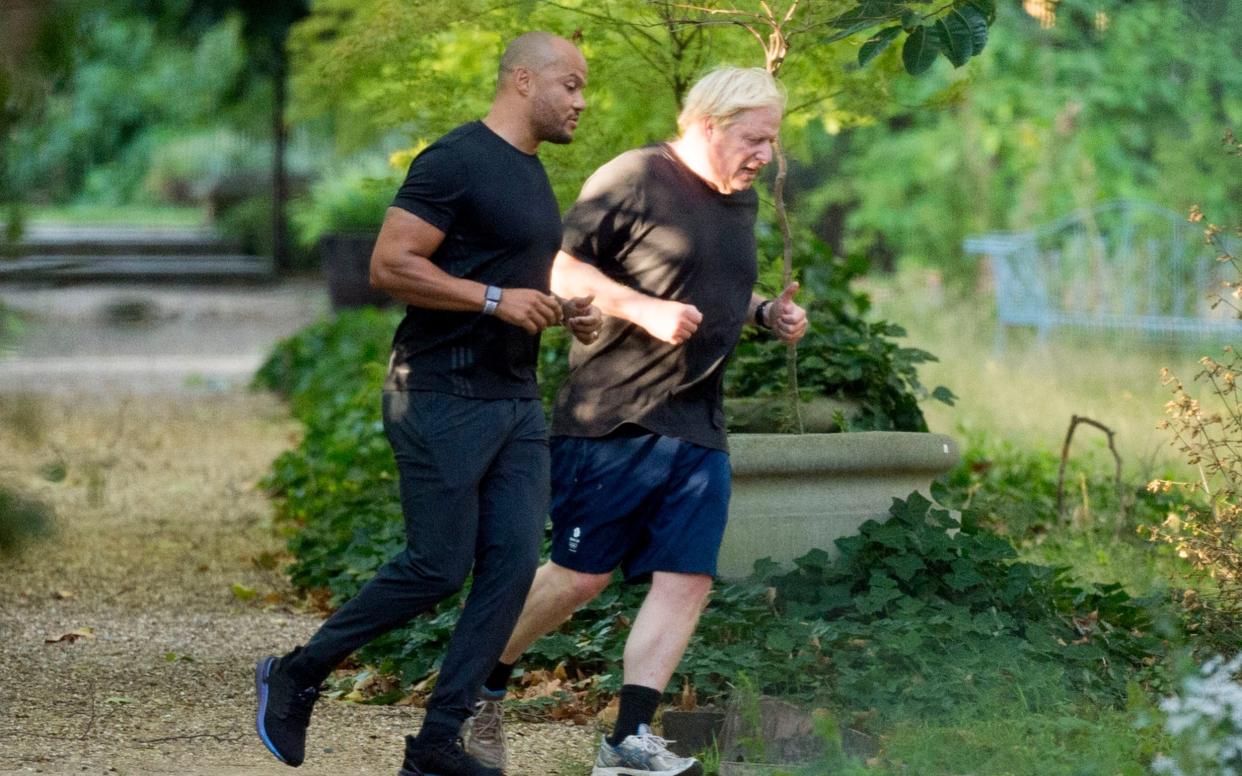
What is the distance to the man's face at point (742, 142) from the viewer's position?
4113mm

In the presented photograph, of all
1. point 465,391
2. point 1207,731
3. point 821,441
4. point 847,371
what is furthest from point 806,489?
point 1207,731

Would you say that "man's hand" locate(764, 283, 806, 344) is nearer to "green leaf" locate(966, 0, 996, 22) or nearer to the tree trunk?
"green leaf" locate(966, 0, 996, 22)

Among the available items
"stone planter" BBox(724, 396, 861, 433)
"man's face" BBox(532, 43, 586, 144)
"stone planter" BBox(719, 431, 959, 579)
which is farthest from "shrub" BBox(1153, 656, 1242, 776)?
"stone planter" BBox(724, 396, 861, 433)

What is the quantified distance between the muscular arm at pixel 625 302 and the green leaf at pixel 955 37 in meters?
0.96

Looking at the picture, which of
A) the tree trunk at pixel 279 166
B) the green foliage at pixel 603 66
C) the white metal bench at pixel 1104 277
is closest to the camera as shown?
the green foliage at pixel 603 66

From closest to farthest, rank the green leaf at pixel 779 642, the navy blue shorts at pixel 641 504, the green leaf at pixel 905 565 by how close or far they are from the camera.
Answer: the navy blue shorts at pixel 641 504, the green leaf at pixel 779 642, the green leaf at pixel 905 565

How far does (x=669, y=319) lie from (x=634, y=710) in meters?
0.94

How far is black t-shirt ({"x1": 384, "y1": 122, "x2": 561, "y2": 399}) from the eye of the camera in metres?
3.81

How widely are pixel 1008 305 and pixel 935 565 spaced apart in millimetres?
8549

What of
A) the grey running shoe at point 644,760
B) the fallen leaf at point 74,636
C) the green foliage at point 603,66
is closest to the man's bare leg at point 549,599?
the grey running shoe at point 644,760

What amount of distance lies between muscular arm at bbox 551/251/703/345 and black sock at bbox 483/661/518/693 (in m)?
0.92

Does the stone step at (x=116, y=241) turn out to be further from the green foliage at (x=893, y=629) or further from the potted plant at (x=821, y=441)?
the potted plant at (x=821, y=441)

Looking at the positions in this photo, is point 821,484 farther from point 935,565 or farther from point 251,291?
point 251,291

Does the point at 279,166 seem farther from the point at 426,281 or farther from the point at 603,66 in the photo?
the point at 426,281
